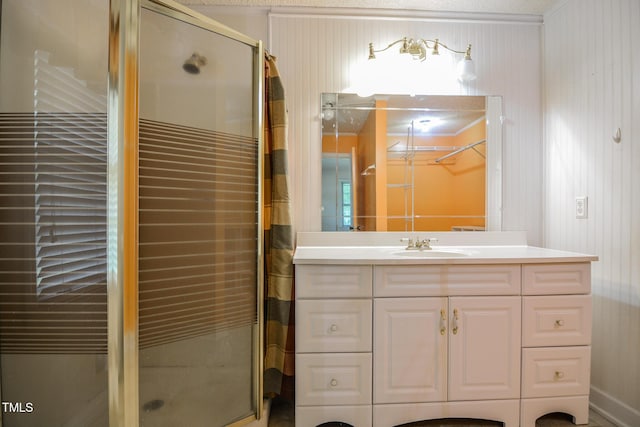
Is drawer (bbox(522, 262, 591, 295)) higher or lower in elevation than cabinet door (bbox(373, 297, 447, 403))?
higher

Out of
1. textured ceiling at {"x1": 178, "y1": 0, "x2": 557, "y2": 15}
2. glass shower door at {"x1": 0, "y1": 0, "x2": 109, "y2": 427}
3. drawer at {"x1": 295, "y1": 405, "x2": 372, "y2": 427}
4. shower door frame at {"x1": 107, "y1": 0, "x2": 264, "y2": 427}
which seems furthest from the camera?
textured ceiling at {"x1": 178, "y1": 0, "x2": 557, "y2": 15}

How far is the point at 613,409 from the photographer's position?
4.68 feet

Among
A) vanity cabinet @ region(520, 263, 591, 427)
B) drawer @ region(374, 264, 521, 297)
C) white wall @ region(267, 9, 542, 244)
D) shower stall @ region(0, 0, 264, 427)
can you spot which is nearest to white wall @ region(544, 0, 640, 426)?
white wall @ region(267, 9, 542, 244)

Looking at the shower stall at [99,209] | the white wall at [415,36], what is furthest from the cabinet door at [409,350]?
the shower stall at [99,209]

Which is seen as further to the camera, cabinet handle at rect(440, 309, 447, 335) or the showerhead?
cabinet handle at rect(440, 309, 447, 335)

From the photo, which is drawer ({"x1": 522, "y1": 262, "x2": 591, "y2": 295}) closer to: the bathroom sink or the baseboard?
the bathroom sink

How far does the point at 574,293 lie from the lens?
1.35 meters

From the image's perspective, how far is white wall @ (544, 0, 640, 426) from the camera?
136cm

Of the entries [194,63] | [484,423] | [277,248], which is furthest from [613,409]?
[194,63]

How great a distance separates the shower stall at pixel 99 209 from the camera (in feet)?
3.08

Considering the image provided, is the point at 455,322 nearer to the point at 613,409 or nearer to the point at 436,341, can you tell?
the point at 436,341

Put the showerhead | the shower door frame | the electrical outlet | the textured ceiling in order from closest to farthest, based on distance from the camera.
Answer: the shower door frame
the showerhead
the electrical outlet
the textured ceiling

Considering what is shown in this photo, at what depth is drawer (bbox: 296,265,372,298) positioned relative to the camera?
132cm

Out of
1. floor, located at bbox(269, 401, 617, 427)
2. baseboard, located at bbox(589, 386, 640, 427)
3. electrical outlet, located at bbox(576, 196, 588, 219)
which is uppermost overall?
electrical outlet, located at bbox(576, 196, 588, 219)
